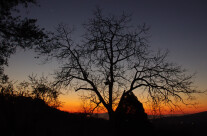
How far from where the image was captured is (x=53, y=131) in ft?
38.7

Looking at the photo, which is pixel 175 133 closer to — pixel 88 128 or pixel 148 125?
pixel 148 125

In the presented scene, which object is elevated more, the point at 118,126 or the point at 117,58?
the point at 117,58

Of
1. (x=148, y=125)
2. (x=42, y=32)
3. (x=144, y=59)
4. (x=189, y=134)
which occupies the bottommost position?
(x=189, y=134)

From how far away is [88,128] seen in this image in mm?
13281

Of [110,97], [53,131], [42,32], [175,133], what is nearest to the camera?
[53,131]

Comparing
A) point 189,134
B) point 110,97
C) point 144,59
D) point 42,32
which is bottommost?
point 189,134

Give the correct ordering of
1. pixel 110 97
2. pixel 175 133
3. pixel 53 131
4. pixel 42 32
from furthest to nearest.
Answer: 1. pixel 175 133
2. pixel 110 97
3. pixel 42 32
4. pixel 53 131

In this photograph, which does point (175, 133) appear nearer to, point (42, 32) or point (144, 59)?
point (144, 59)

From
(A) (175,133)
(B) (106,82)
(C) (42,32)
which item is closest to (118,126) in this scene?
(B) (106,82)

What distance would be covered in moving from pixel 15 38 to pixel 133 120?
10.4 m

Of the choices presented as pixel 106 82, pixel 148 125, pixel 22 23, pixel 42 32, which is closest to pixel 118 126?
pixel 148 125

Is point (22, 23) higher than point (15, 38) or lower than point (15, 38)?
higher

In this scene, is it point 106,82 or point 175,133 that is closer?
point 106,82

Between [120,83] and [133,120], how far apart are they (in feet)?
14.0
